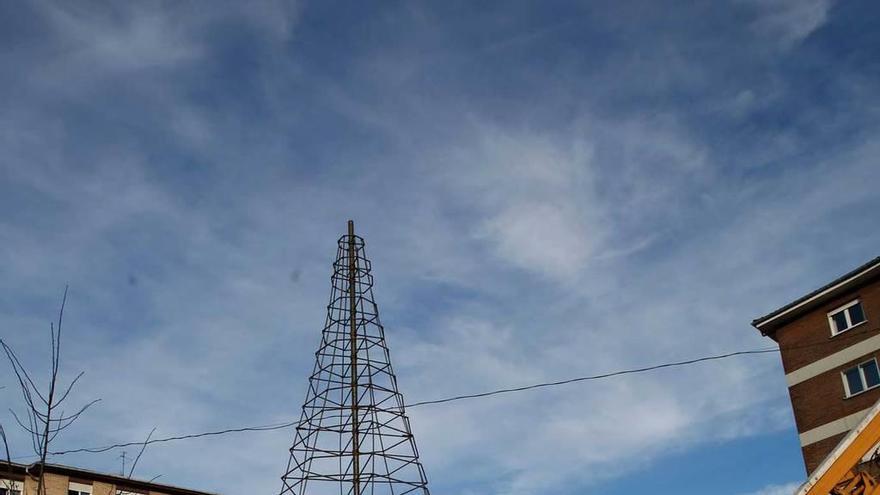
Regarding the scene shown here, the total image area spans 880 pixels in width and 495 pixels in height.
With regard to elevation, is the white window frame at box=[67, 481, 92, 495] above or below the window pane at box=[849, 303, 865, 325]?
below

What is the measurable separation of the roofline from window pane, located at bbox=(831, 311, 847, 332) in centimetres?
83

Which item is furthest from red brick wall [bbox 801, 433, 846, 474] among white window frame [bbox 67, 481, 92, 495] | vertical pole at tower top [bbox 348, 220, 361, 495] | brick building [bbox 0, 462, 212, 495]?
white window frame [bbox 67, 481, 92, 495]

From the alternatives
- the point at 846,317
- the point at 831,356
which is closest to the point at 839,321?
the point at 846,317

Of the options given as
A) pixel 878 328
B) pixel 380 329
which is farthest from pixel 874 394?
pixel 380 329

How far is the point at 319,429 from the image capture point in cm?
2917

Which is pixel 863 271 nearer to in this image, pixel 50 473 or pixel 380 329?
pixel 380 329

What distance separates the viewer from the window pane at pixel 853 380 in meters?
31.7

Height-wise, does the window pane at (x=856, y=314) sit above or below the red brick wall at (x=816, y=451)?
above

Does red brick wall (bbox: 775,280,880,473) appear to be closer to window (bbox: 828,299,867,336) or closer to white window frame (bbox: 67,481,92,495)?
window (bbox: 828,299,867,336)

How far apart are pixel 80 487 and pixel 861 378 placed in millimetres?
33068

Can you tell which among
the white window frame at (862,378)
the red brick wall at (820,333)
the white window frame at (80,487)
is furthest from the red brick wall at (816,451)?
the white window frame at (80,487)

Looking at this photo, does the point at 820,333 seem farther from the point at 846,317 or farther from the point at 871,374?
the point at 871,374

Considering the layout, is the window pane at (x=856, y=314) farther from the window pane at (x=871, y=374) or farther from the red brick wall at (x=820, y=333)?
the window pane at (x=871, y=374)

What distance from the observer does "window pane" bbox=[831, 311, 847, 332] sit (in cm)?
3306
